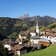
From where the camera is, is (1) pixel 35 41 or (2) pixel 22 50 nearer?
(2) pixel 22 50

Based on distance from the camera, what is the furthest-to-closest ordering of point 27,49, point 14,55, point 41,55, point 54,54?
point 27,49
point 14,55
point 41,55
point 54,54

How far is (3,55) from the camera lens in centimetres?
3238

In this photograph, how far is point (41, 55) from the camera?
22469 millimetres

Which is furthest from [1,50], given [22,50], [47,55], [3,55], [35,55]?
[47,55]

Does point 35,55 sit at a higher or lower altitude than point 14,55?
higher

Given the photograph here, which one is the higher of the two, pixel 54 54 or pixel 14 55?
pixel 54 54

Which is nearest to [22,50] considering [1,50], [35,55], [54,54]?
[1,50]

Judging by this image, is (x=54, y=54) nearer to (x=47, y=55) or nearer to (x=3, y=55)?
(x=47, y=55)

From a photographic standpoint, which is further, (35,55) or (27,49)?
(27,49)

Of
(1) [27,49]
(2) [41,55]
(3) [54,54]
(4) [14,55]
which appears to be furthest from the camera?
(1) [27,49]

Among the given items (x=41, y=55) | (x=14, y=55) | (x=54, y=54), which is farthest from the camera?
(x=14, y=55)

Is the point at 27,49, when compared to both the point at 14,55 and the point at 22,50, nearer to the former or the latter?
the point at 22,50

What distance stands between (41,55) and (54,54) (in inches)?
75.8

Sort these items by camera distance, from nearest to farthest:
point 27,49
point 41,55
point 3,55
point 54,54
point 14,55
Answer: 1. point 54,54
2. point 41,55
3. point 3,55
4. point 14,55
5. point 27,49
